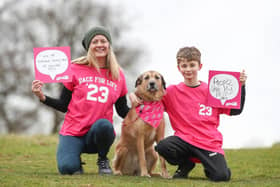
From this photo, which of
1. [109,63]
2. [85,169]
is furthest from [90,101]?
[85,169]

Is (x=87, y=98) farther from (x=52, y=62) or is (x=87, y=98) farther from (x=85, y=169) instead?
(x=85, y=169)

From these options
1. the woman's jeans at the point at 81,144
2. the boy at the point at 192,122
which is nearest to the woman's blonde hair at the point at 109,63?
the woman's jeans at the point at 81,144

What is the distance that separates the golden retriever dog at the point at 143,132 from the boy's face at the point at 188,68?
0.39 metres

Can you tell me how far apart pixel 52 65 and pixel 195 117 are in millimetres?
1845

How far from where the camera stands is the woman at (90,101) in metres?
5.16

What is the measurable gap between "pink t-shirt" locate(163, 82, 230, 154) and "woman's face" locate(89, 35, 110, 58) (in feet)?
3.16

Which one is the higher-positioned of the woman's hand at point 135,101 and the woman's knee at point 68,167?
the woman's hand at point 135,101

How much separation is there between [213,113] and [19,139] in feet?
20.2

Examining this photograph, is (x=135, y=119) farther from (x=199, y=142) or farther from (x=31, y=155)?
(x=31, y=155)

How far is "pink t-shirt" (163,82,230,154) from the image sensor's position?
503 cm

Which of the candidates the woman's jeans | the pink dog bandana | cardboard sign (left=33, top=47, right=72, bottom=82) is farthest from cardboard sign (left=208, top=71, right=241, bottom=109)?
cardboard sign (left=33, top=47, right=72, bottom=82)

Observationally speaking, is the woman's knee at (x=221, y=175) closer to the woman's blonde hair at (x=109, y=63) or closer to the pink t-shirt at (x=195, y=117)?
the pink t-shirt at (x=195, y=117)

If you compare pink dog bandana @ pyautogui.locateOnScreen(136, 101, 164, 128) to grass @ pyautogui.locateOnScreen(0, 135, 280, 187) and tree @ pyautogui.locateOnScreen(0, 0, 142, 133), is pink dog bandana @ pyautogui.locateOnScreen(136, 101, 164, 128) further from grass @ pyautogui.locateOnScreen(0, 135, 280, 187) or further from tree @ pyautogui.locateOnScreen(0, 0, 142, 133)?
tree @ pyautogui.locateOnScreen(0, 0, 142, 133)

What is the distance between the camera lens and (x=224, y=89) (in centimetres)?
518
